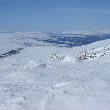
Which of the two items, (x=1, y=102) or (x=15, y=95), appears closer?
(x=1, y=102)

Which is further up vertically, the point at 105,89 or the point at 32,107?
the point at 105,89

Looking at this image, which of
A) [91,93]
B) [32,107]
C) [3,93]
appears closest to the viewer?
Result: [32,107]

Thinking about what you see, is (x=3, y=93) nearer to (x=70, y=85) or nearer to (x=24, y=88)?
(x=24, y=88)

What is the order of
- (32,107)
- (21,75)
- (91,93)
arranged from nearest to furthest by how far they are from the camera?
(32,107)
(91,93)
(21,75)

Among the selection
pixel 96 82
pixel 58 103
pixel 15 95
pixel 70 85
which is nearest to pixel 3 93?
pixel 15 95

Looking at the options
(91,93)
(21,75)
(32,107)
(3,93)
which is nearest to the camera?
(32,107)

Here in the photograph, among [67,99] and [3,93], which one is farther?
[3,93]

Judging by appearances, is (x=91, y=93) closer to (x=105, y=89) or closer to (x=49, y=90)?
(x=105, y=89)

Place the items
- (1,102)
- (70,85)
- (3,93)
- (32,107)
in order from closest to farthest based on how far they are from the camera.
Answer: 1. (32,107)
2. (1,102)
3. (3,93)
4. (70,85)

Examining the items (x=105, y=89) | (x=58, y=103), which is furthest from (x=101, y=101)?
(x=58, y=103)
